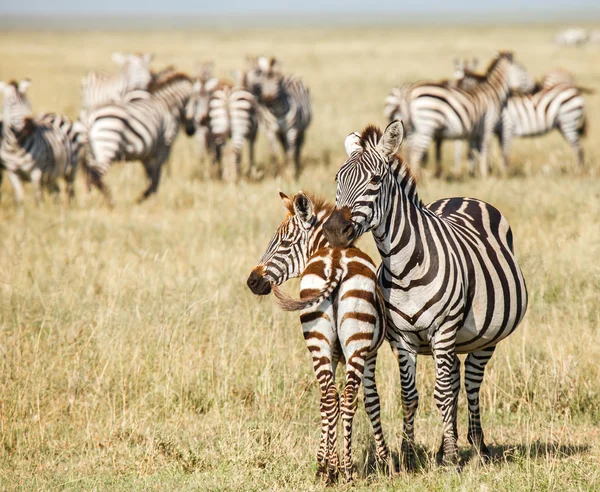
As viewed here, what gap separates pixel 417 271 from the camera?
14.8ft

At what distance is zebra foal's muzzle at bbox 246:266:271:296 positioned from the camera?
4578 mm

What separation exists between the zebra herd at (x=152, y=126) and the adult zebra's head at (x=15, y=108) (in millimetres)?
16

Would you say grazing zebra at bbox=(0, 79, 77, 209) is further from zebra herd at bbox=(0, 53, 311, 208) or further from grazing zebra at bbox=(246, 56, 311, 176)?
grazing zebra at bbox=(246, 56, 311, 176)

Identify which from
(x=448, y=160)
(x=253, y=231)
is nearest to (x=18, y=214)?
(x=253, y=231)

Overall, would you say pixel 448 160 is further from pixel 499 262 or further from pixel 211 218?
pixel 499 262

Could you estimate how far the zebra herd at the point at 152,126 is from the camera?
1278cm

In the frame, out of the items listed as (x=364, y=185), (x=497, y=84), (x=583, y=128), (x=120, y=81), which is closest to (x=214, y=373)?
(x=364, y=185)

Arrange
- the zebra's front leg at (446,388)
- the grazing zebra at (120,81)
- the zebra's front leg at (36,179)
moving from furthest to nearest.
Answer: the grazing zebra at (120,81) → the zebra's front leg at (36,179) → the zebra's front leg at (446,388)

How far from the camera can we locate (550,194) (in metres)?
11.5

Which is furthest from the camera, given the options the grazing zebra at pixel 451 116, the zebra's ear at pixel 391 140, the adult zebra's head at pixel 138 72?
the adult zebra's head at pixel 138 72

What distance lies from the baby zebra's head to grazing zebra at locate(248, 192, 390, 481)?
0.13 ft

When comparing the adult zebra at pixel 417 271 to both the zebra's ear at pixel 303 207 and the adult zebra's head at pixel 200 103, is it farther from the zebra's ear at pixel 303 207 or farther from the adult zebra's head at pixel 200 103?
the adult zebra's head at pixel 200 103

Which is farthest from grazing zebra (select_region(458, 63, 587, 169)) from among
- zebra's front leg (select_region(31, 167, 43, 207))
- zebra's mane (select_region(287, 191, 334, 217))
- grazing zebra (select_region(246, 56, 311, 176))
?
zebra's mane (select_region(287, 191, 334, 217))

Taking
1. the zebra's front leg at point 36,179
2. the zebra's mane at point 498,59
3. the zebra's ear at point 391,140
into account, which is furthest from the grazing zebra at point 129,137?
the zebra's ear at point 391,140
